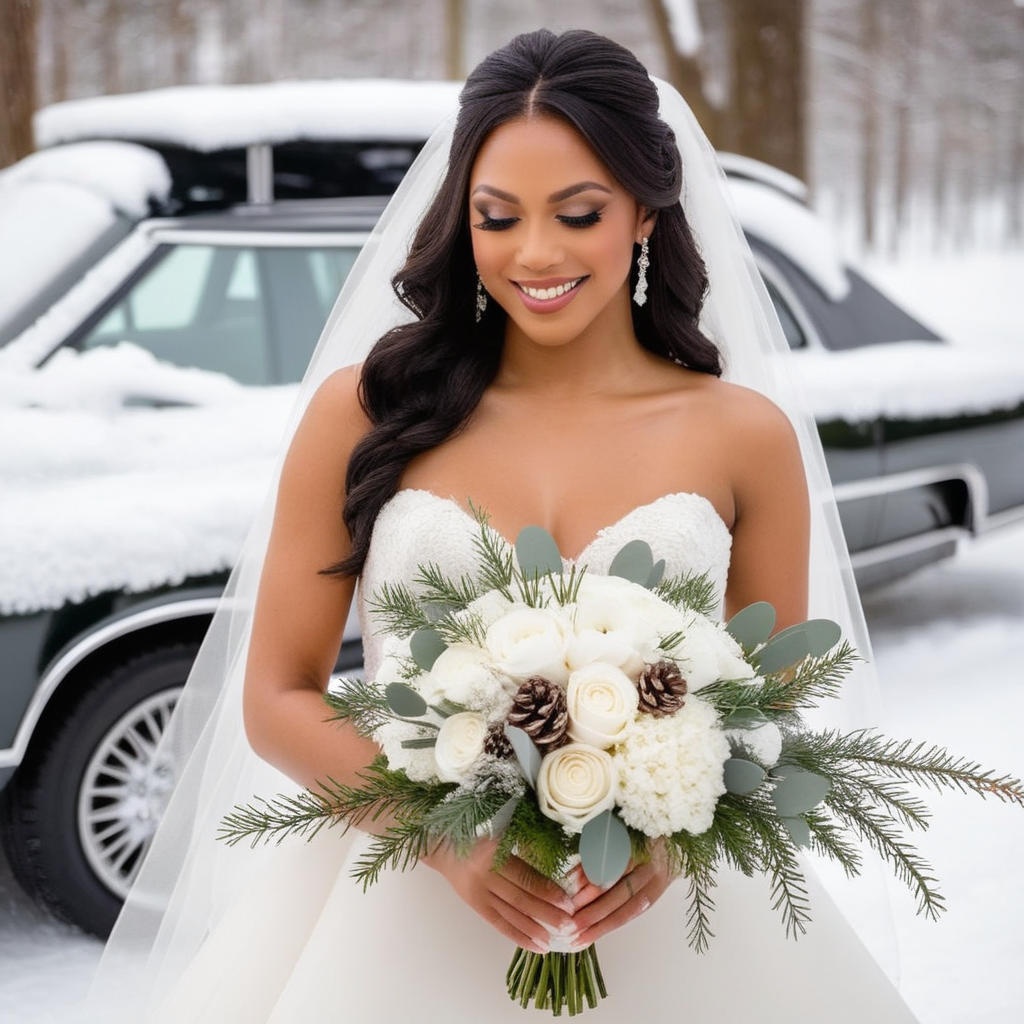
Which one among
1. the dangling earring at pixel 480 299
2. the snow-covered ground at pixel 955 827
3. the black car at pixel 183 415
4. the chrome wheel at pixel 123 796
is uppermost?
the dangling earring at pixel 480 299

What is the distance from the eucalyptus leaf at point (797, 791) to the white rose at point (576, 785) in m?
0.22

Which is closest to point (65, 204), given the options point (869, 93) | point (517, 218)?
point (517, 218)

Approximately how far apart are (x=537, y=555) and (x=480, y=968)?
0.55 meters

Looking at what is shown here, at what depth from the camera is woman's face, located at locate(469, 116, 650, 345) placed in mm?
1927

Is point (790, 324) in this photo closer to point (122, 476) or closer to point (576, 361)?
point (122, 476)

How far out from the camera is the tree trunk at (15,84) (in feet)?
20.8

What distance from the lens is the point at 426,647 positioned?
1.59m

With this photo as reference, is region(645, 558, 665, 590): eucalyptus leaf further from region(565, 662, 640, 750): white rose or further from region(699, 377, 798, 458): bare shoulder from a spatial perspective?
region(699, 377, 798, 458): bare shoulder

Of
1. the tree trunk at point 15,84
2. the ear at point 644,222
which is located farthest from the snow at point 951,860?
the tree trunk at point 15,84

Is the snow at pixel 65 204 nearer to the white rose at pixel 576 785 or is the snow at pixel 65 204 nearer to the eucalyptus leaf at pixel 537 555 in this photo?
the eucalyptus leaf at pixel 537 555

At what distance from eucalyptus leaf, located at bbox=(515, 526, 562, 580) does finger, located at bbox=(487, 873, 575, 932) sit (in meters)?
0.35

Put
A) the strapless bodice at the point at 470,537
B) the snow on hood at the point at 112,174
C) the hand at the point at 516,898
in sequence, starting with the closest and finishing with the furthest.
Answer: the hand at the point at 516,898 → the strapless bodice at the point at 470,537 → the snow on hood at the point at 112,174

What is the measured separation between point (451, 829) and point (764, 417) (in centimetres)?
98

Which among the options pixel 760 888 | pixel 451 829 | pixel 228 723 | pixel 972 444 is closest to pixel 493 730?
pixel 451 829
